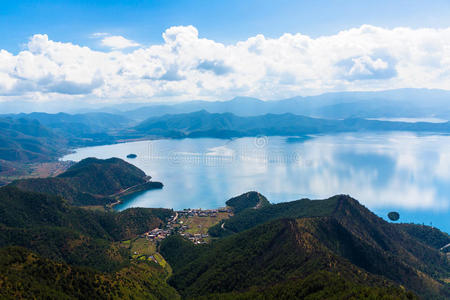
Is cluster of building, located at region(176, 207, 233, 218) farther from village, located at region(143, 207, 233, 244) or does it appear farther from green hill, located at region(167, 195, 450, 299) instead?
green hill, located at region(167, 195, 450, 299)

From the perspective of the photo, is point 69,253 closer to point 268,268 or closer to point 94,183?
point 268,268

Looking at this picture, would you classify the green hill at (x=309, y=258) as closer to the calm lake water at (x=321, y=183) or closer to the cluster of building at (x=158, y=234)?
the cluster of building at (x=158, y=234)

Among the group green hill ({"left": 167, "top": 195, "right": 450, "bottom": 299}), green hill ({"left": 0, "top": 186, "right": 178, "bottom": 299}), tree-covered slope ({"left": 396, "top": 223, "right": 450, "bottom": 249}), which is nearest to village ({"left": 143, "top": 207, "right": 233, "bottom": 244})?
green hill ({"left": 0, "top": 186, "right": 178, "bottom": 299})

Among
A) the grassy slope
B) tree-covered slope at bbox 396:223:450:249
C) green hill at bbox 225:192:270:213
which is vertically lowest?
tree-covered slope at bbox 396:223:450:249

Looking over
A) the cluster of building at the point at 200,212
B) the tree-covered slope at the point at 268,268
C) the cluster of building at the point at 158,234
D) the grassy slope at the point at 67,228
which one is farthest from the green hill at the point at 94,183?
the tree-covered slope at the point at 268,268

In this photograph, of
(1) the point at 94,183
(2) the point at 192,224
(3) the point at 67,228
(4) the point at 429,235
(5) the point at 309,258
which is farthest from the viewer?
(1) the point at 94,183

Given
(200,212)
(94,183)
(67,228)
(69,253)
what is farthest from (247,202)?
(94,183)
